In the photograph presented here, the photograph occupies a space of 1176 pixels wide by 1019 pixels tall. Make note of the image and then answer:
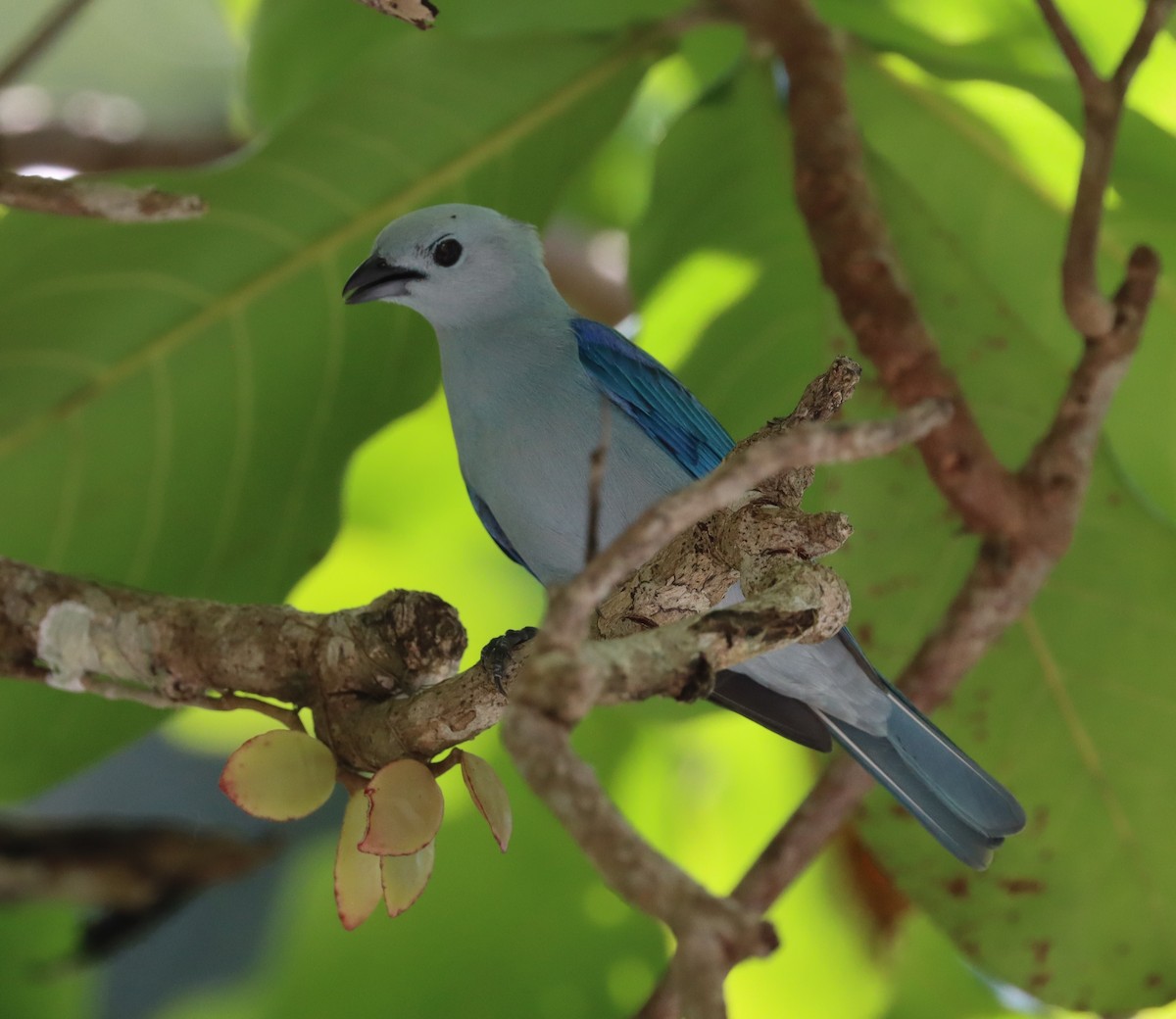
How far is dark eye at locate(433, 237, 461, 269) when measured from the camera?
2.38 metres

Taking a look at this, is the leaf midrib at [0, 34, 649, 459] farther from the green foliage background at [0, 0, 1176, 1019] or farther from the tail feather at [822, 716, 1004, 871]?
the tail feather at [822, 716, 1004, 871]

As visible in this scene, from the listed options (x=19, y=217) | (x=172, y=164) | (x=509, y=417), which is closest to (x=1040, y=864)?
(x=509, y=417)

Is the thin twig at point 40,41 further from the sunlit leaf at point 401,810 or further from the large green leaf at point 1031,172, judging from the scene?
the sunlit leaf at point 401,810

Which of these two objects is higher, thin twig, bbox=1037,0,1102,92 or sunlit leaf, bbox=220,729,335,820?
thin twig, bbox=1037,0,1102,92

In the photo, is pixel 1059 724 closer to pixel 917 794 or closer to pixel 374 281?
pixel 917 794

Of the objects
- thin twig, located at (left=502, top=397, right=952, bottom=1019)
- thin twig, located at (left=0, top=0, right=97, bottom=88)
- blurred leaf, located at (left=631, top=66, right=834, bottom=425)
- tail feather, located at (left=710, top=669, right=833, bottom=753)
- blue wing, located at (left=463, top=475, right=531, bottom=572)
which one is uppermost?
thin twig, located at (left=502, top=397, right=952, bottom=1019)

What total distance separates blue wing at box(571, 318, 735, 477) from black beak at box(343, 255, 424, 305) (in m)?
0.38

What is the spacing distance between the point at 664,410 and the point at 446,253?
0.49 m

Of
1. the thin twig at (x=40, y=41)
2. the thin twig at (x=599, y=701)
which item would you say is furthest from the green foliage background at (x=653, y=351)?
the thin twig at (x=599, y=701)

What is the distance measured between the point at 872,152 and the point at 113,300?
56.0 inches

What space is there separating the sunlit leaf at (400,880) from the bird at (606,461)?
2.64 ft

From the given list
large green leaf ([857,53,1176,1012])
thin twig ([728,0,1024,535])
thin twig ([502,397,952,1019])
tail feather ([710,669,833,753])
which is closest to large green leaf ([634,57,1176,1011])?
large green leaf ([857,53,1176,1012])

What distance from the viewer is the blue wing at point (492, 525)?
2495mm

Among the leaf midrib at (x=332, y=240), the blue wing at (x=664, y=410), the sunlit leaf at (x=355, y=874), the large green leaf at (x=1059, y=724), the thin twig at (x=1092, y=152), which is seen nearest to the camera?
the sunlit leaf at (x=355, y=874)
